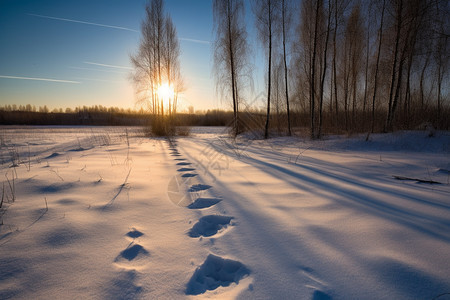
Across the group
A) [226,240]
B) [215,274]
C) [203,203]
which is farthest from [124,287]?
[203,203]

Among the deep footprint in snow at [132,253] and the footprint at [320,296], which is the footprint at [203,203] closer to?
the deep footprint in snow at [132,253]

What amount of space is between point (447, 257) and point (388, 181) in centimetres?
172

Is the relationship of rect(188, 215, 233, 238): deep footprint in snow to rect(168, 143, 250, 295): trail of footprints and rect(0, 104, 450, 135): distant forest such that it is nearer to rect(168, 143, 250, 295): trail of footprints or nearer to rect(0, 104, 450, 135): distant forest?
rect(168, 143, 250, 295): trail of footprints

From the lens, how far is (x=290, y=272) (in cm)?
93

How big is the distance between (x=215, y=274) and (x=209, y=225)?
49cm

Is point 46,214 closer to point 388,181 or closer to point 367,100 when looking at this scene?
point 388,181

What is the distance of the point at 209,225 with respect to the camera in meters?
1.47

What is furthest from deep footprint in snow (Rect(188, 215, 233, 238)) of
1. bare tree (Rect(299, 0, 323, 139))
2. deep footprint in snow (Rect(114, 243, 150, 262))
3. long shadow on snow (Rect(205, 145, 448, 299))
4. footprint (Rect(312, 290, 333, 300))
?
bare tree (Rect(299, 0, 323, 139))

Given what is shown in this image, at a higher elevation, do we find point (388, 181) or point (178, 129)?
point (178, 129)

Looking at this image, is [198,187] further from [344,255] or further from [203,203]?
[344,255]

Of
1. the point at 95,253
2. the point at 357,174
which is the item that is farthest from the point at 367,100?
the point at 95,253

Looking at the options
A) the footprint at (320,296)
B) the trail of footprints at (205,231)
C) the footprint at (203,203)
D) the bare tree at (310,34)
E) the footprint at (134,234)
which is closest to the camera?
the footprint at (320,296)

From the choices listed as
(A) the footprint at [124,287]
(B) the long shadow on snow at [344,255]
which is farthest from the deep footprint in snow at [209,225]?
(A) the footprint at [124,287]

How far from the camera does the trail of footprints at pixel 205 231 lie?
0.92 meters
